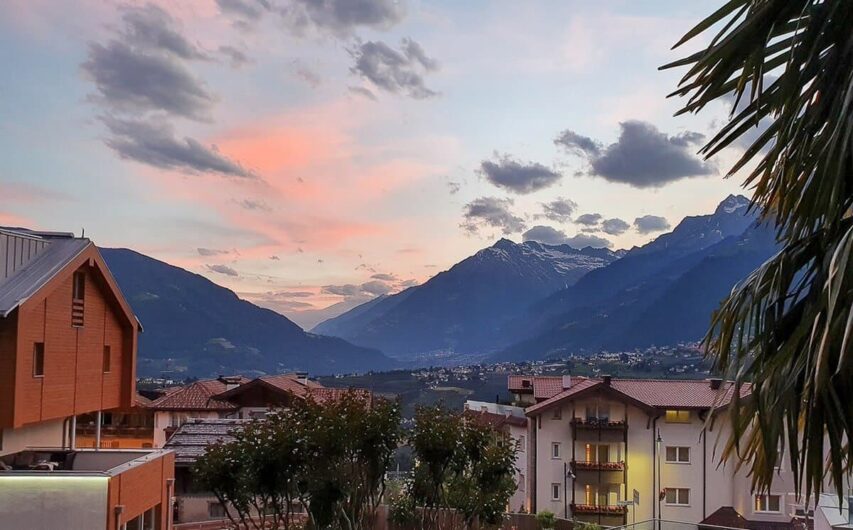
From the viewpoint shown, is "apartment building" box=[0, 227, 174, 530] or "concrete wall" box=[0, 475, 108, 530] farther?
"apartment building" box=[0, 227, 174, 530]

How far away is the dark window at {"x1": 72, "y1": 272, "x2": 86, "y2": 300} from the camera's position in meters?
16.2

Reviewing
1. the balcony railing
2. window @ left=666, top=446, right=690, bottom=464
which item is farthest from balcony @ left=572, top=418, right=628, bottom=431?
window @ left=666, top=446, right=690, bottom=464

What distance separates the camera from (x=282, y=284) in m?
148

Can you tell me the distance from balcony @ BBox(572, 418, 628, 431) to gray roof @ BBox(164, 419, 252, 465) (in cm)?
1712

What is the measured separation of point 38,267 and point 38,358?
197 centimetres

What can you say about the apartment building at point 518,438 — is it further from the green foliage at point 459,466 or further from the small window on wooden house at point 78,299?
the small window on wooden house at point 78,299

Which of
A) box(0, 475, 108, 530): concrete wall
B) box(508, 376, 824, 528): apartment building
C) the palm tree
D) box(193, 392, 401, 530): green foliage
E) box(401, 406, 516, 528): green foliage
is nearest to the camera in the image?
the palm tree

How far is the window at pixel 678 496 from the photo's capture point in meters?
37.1

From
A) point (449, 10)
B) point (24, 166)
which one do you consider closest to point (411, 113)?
point (449, 10)

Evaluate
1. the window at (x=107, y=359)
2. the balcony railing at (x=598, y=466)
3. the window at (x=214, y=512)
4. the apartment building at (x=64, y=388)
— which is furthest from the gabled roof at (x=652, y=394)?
the window at (x=107, y=359)

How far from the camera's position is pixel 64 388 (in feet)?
50.4

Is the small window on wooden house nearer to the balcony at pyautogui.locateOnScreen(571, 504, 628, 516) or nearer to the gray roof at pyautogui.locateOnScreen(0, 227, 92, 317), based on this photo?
the gray roof at pyautogui.locateOnScreen(0, 227, 92, 317)

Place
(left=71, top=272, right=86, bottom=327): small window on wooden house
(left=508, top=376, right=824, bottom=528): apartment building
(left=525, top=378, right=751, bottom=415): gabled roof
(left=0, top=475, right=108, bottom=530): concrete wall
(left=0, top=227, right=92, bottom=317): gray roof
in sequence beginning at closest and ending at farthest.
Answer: (left=0, top=475, right=108, bottom=530): concrete wall < (left=0, top=227, right=92, bottom=317): gray roof < (left=71, top=272, right=86, bottom=327): small window on wooden house < (left=508, top=376, right=824, bottom=528): apartment building < (left=525, top=378, right=751, bottom=415): gabled roof

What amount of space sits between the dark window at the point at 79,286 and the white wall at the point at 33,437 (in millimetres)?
2969
